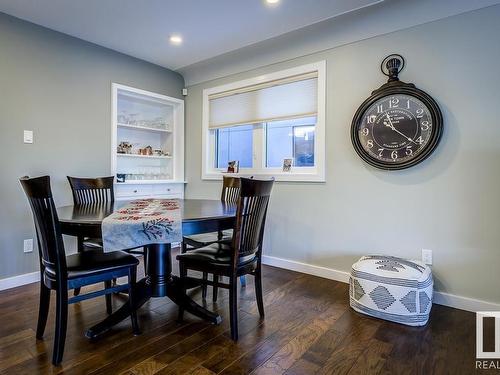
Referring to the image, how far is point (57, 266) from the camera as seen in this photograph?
5.06ft

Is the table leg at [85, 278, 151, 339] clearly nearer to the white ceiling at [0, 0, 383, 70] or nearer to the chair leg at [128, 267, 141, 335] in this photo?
the chair leg at [128, 267, 141, 335]

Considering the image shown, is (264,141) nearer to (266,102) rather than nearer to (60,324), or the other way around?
(266,102)

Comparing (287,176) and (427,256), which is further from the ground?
(287,176)

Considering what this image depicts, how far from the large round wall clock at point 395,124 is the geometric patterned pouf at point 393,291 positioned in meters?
0.85

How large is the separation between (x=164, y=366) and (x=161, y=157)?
2998 millimetres

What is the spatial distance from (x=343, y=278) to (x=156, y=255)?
5.69ft

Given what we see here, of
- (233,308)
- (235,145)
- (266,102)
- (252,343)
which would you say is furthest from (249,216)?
(235,145)

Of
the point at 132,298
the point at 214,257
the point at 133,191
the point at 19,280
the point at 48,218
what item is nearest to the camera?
the point at 48,218

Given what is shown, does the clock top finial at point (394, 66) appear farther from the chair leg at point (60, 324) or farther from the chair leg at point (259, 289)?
the chair leg at point (60, 324)

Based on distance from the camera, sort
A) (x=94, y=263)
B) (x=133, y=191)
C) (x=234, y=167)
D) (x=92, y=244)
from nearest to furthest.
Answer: (x=94, y=263), (x=92, y=244), (x=133, y=191), (x=234, y=167)

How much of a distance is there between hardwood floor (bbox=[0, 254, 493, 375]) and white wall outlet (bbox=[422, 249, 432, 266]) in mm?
349

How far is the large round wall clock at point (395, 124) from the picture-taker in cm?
231

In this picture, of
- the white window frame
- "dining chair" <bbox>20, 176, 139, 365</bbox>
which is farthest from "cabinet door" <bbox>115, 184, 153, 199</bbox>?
"dining chair" <bbox>20, 176, 139, 365</bbox>

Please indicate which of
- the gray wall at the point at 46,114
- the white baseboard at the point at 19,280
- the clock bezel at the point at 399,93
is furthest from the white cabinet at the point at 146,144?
the clock bezel at the point at 399,93
